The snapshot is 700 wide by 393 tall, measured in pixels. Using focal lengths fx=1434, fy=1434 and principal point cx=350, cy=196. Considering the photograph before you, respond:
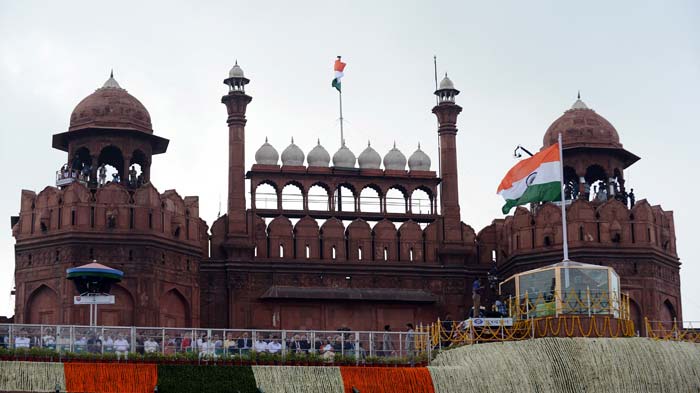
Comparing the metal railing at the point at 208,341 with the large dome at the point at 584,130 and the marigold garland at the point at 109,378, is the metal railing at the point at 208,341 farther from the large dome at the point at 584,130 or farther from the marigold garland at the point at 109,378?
the large dome at the point at 584,130

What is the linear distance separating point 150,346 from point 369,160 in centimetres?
1710

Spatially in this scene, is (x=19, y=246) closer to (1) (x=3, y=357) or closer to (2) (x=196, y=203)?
(2) (x=196, y=203)

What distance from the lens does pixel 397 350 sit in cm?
4041

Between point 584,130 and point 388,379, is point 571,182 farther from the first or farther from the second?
point 388,379

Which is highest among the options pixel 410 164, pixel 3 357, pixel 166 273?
pixel 410 164

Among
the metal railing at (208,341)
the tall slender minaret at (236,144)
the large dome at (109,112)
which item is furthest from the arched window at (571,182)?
the large dome at (109,112)

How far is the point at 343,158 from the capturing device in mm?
53438

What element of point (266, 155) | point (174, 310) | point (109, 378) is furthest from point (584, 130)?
point (109, 378)

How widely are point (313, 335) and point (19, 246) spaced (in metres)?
12.5

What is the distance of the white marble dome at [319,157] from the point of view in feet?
174

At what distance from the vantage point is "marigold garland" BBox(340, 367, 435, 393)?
125ft

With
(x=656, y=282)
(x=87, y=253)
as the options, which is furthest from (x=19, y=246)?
(x=656, y=282)

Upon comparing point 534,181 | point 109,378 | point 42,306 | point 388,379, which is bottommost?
point 388,379

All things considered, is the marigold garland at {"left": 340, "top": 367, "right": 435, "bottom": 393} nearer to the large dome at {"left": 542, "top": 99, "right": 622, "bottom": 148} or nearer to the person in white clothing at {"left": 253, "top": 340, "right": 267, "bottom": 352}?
the person in white clothing at {"left": 253, "top": 340, "right": 267, "bottom": 352}
